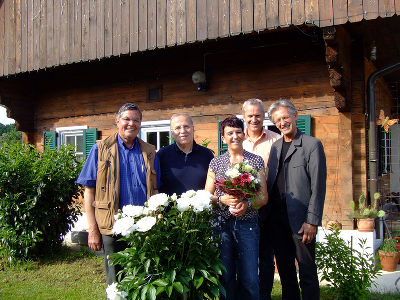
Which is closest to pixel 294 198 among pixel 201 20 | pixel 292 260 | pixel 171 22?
pixel 292 260

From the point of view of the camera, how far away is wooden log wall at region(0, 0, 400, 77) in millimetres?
5254

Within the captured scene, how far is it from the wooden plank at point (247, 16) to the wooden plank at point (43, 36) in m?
4.15

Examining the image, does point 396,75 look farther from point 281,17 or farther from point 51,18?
point 51,18

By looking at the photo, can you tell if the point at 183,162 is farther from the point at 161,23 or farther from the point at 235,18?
the point at 161,23

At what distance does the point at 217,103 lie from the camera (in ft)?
23.2

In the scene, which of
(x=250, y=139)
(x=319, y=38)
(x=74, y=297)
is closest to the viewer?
(x=250, y=139)

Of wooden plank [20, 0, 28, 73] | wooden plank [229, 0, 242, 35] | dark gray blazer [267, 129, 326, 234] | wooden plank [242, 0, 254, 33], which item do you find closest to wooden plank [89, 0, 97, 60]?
wooden plank [20, 0, 28, 73]

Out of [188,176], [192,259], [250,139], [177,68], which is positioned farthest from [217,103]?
[192,259]

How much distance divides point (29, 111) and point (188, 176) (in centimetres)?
742

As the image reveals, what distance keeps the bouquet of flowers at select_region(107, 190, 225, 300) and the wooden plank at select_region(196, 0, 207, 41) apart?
393cm

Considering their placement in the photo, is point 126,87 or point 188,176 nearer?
point 188,176

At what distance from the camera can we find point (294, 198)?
10.5 feet

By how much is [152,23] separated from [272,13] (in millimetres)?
2125

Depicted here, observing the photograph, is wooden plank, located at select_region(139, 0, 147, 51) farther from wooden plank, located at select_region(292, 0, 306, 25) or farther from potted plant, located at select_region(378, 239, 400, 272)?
potted plant, located at select_region(378, 239, 400, 272)
